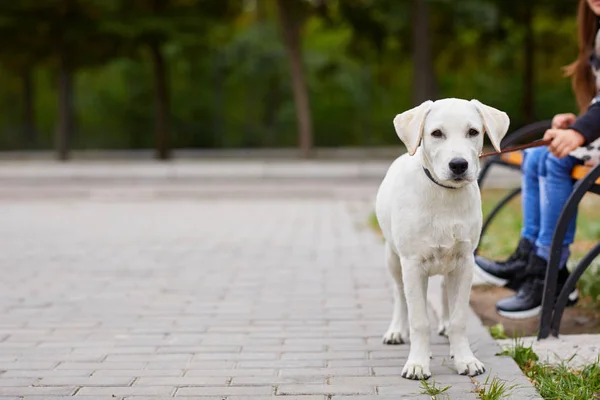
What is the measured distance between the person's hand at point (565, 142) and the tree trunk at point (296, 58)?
18610 mm

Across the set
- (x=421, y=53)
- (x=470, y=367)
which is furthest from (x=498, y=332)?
(x=421, y=53)

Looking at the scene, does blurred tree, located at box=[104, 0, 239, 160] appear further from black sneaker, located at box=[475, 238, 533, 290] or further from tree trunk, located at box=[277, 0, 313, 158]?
black sneaker, located at box=[475, 238, 533, 290]

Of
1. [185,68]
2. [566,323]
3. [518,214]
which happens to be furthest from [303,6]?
[566,323]

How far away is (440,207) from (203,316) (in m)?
1.96

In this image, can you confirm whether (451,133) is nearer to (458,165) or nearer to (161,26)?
(458,165)

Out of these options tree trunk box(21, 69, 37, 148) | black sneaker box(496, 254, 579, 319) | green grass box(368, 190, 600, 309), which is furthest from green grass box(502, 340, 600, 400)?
tree trunk box(21, 69, 37, 148)

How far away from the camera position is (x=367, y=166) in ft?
67.4

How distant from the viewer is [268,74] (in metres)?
26.4

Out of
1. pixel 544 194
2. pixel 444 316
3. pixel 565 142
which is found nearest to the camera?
pixel 565 142

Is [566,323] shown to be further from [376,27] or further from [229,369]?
[376,27]

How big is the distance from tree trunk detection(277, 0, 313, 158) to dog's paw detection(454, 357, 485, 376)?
63.6 ft

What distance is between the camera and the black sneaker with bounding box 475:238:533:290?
5250 mm

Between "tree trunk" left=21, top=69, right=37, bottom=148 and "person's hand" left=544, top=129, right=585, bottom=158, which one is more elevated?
"person's hand" left=544, top=129, right=585, bottom=158

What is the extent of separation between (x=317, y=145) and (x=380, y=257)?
765 inches
